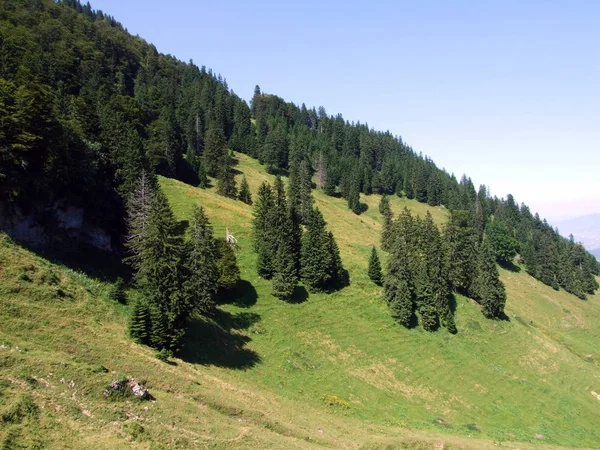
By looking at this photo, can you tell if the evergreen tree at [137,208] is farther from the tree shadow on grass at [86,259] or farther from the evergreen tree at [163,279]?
the evergreen tree at [163,279]

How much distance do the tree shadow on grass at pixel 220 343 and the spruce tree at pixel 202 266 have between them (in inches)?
91.0

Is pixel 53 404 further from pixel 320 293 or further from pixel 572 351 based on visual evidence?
pixel 572 351

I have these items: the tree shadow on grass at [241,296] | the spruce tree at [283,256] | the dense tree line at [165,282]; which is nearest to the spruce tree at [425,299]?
the spruce tree at [283,256]

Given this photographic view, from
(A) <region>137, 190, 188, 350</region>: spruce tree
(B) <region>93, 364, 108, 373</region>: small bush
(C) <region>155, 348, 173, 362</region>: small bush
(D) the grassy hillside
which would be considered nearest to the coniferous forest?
(A) <region>137, 190, 188, 350</region>: spruce tree

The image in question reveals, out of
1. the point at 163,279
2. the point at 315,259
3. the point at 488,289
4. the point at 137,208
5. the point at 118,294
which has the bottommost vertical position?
the point at 118,294

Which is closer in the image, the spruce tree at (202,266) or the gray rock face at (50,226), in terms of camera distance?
the gray rock face at (50,226)

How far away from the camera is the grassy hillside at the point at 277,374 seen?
24453 mm

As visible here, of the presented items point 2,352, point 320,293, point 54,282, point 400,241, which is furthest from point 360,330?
point 2,352

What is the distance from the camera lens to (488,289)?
7531cm

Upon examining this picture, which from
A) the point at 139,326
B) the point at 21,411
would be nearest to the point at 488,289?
the point at 139,326

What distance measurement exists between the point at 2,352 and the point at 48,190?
26918 mm

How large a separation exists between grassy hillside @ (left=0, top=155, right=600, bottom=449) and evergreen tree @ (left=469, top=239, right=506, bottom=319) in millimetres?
2327

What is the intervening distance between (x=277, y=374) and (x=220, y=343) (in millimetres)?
7429

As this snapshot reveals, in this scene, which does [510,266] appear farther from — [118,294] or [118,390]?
[118,390]
